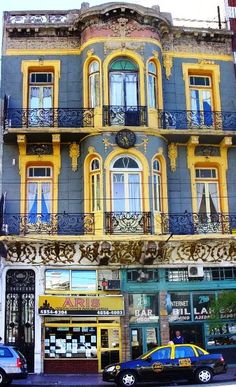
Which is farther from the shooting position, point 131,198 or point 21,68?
point 21,68

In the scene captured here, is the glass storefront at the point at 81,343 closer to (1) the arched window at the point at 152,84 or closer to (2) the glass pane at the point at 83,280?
(2) the glass pane at the point at 83,280

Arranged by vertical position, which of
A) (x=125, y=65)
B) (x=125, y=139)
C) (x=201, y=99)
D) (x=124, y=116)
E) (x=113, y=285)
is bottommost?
(x=113, y=285)

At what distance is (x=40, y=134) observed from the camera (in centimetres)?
2206

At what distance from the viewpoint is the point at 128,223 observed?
2123 centimetres

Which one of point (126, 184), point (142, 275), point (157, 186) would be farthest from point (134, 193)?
point (142, 275)

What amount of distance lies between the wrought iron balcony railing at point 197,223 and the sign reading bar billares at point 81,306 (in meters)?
3.35

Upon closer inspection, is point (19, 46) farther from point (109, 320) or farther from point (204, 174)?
point (109, 320)

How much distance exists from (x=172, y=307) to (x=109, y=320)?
95.6 inches

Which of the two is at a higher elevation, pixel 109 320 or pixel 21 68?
pixel 21 68

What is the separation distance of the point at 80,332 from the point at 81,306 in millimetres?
978

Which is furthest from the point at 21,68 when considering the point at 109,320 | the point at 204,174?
the point at 109,320

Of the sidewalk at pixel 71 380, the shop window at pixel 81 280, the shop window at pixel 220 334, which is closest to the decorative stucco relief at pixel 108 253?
the shop window at pixel 81 280

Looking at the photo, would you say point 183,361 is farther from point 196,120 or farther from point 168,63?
point 168,63

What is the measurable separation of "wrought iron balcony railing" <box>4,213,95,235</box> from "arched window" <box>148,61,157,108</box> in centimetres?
515
